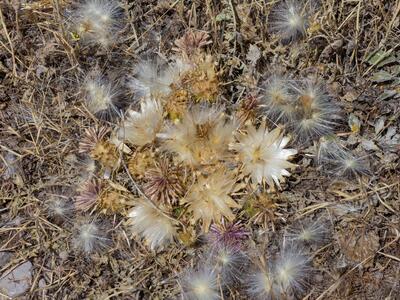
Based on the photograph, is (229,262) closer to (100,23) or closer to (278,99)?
(278,99)

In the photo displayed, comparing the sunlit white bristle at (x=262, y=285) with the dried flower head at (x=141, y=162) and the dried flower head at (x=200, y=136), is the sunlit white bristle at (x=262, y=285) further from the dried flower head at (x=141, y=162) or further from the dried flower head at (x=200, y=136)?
the dried flower head at (x=141, y=162)

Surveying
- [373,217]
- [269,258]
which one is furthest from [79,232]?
[373,217]

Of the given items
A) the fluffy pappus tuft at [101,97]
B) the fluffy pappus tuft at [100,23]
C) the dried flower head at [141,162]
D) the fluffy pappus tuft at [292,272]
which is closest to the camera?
the fluffy pappus tuft at [292,272]

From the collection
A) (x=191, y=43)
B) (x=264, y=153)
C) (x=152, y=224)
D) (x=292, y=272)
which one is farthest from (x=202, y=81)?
(x=292, y=272)

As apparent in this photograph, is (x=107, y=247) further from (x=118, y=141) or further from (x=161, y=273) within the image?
(x=118, y=141)

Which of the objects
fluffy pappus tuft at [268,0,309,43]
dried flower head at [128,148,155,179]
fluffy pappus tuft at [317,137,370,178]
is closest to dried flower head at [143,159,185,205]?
dried flower head at [128,148,155,179]

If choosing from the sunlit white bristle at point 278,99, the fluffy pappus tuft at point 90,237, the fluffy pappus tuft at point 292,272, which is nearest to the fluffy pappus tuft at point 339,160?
the sunlit white bristle at point 278,99
